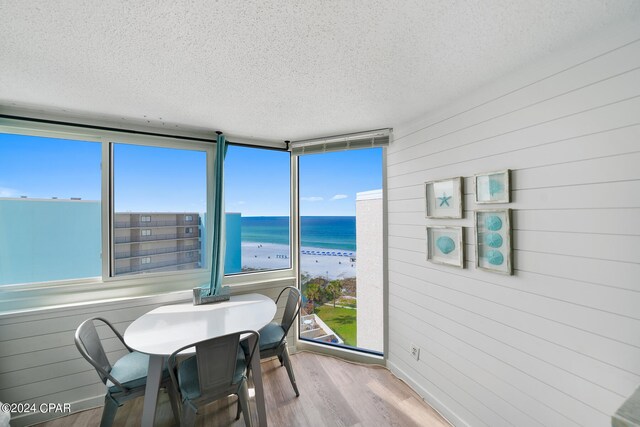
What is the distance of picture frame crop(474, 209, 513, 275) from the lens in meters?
1.52

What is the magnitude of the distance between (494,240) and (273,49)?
1.83 metres

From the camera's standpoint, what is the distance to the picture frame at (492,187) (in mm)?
1523

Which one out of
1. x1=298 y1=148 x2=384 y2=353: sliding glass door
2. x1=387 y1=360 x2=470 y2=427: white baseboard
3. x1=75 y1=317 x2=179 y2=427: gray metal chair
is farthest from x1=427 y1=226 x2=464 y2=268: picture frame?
x1=75 y1=317 x2=179 y2=427: gray metal chair

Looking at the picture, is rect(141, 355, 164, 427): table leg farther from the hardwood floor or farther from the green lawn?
the green lawn

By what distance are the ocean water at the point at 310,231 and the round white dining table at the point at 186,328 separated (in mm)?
908

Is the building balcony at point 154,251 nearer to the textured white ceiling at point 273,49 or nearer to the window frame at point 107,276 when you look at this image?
the window frame at point 107,276

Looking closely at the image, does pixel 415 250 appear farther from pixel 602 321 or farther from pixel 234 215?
pixel 234 215

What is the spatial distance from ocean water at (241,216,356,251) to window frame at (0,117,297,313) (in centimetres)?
50

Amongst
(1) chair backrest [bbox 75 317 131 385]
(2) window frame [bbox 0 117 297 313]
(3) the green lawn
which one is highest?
(2) window frame [bbox 0 117 297 313]

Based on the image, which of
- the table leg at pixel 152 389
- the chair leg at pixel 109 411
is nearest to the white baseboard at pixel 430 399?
the table leg at pixel 152 389

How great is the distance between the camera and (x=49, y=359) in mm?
1923

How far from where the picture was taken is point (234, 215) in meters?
2.95

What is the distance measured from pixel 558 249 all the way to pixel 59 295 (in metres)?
3.75

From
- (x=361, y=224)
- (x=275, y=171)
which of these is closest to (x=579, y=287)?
(x=361, y=224)
